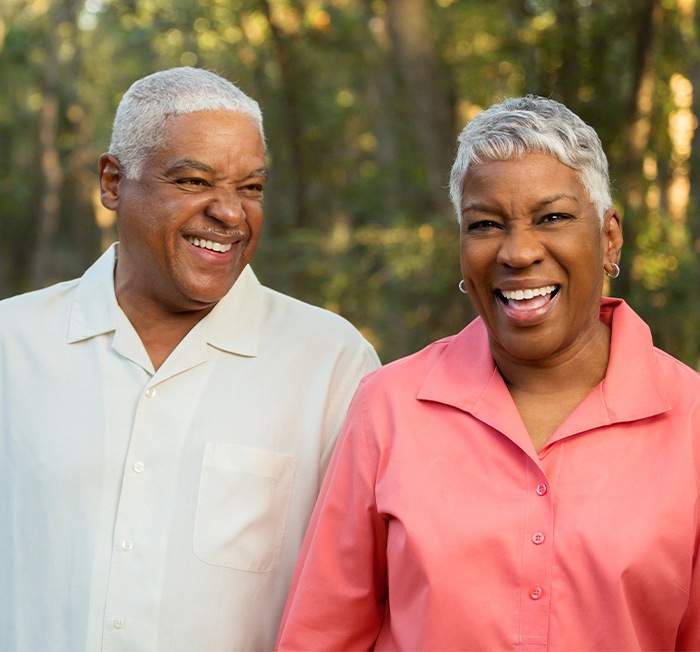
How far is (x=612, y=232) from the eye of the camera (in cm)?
273

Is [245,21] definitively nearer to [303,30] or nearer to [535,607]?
[303,30]

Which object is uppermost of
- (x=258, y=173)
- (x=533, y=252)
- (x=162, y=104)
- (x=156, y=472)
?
(x=162, y=104)

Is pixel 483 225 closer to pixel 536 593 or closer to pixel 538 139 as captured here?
pixel 538 139

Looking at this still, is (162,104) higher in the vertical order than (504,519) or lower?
higher

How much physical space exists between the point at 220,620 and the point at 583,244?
1.42 metres

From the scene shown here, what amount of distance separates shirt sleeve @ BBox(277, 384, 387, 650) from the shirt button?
0.42m

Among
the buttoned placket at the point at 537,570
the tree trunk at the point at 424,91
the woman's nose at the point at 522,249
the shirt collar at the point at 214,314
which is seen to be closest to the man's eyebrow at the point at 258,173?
the shirt collar at the point at 214,314

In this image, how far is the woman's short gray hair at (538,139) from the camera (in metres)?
2.56

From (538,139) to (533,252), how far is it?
263 millimetres

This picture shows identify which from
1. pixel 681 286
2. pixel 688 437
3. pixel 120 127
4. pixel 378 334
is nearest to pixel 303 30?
pixel 378 334

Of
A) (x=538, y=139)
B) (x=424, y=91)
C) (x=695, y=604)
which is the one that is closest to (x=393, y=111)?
(x=424, y=91)

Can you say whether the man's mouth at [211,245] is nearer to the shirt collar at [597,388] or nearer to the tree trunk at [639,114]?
the shirt collar at [597,388]

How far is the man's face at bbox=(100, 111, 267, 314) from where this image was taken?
10.2 ft

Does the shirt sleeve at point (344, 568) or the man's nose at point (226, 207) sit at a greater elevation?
the man's nose at point (226, 207)
